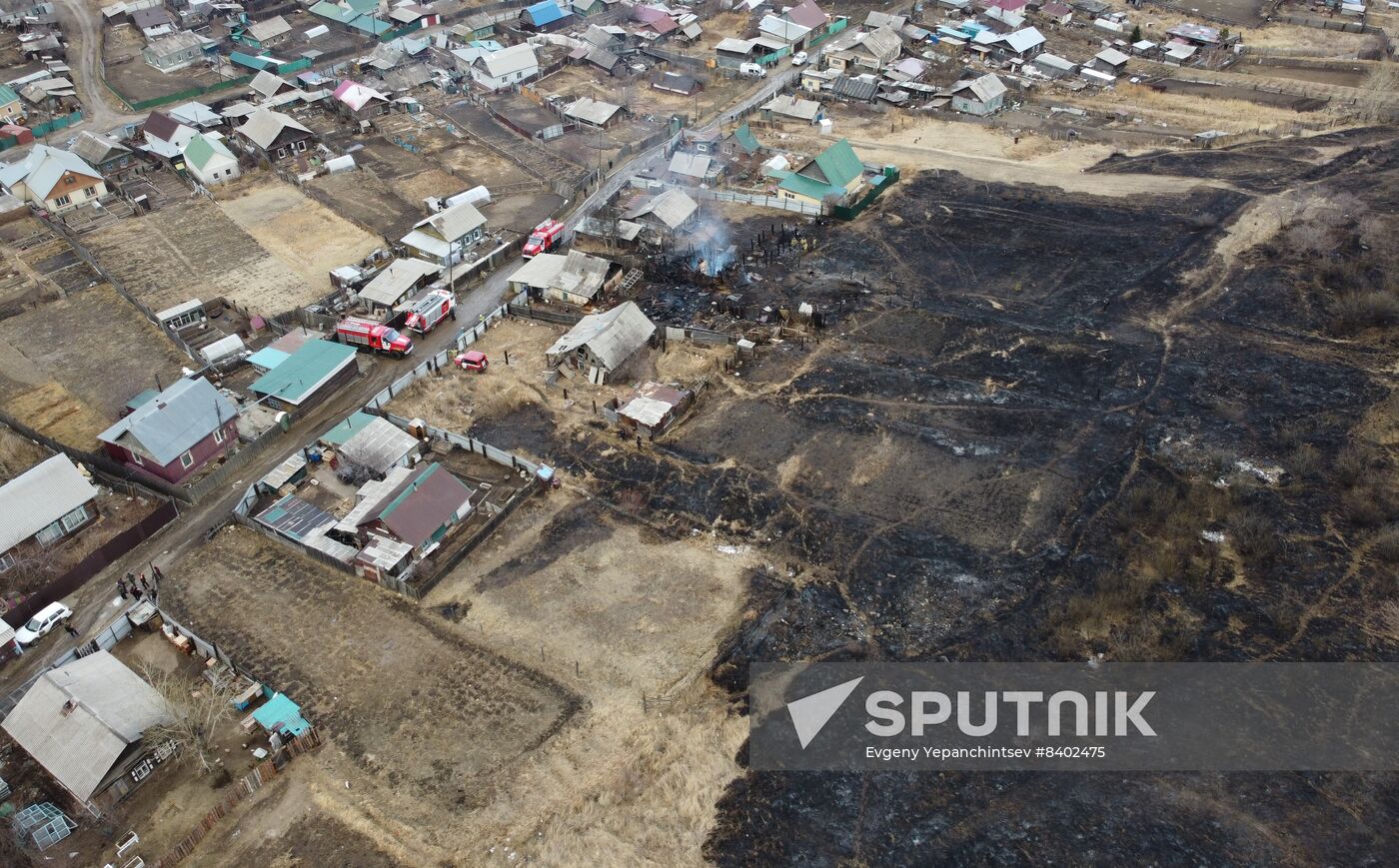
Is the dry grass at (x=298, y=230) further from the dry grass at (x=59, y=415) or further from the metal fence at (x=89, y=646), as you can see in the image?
the metal fence at (x=89, y=646)

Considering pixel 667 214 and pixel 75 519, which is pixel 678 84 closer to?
pixel 667 214

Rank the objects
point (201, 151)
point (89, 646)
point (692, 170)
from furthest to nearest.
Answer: point (201, 151) < point (692, 170) < point (89, 646)

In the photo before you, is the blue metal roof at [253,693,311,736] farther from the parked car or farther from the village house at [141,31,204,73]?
the village house at [141,31,204,73]

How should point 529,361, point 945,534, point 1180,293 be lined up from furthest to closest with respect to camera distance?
point 1180,293 < point 529,361 < point 945,534

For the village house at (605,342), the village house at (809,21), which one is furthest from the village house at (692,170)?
the village house at (809,21)

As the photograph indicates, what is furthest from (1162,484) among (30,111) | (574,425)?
(30,111)

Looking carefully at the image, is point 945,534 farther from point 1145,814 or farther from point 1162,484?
point 1145,814

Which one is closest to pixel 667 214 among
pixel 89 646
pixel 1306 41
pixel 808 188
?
pixel 808 188
